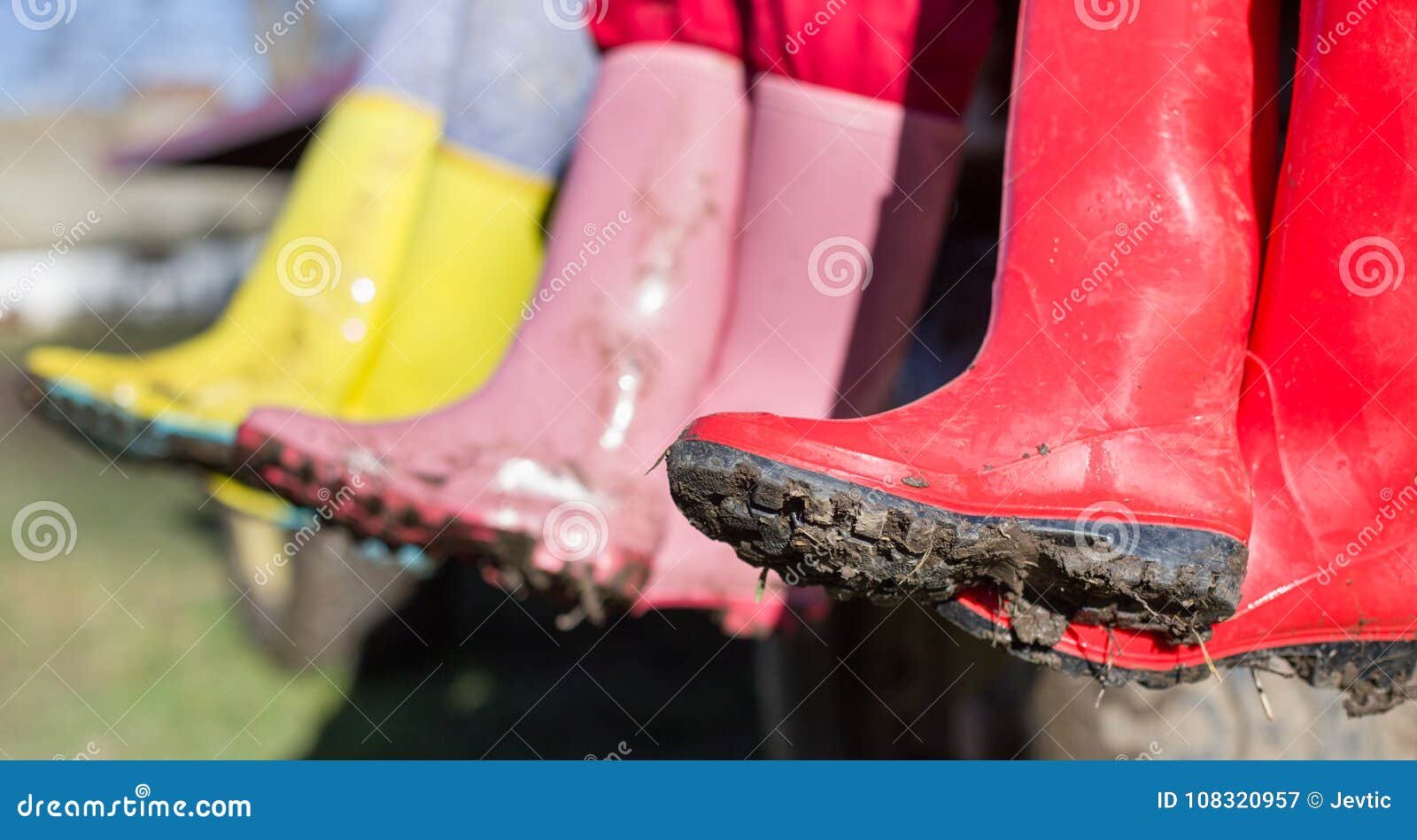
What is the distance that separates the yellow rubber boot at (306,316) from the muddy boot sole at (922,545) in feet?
1.88

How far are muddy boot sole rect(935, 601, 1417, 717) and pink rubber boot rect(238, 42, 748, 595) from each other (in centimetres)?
30

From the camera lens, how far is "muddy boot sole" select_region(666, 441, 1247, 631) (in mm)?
602

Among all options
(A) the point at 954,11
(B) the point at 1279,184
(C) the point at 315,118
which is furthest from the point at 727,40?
(C) the point at 315,118

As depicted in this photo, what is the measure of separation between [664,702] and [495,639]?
0.33 metres

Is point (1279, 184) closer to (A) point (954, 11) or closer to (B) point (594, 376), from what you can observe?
(A) point (954, 11)

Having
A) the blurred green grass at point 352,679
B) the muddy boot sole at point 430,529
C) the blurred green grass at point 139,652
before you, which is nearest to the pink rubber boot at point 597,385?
the muddy boot sole at point 430,529

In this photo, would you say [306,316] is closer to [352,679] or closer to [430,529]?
[430,529]

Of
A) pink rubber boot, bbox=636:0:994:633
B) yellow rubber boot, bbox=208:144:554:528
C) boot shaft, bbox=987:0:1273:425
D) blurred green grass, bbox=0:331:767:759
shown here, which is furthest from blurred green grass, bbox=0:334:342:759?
boot shaft, bbox=987:0:1273:425

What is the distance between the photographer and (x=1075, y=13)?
0.70 m

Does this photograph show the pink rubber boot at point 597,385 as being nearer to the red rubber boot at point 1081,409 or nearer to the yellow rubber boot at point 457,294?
the yellow rubber boot at point 457,294

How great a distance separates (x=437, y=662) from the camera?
1846 millimetres

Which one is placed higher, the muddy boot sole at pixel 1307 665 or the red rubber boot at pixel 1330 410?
the red rubber boot at pixel 1330 410

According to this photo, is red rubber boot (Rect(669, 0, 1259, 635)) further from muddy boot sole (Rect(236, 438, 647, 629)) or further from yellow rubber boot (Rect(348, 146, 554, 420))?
yellow rubber boot (Rect(348, 146, 554, 420))

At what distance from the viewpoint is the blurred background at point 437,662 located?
107 cm
